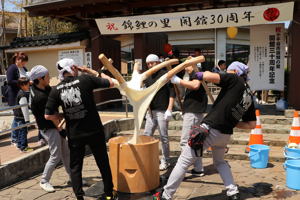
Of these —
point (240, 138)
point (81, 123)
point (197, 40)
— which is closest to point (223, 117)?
point (81, 123)

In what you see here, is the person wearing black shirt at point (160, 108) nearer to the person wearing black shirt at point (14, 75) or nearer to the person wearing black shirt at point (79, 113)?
the person wearing black shirt at point (79, 113)

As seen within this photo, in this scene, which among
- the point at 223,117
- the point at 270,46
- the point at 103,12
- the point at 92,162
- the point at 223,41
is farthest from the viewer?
the point at 223,41

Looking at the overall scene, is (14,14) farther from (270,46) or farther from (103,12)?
(270,46)

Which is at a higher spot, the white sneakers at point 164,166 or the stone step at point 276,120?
the stone step at point 276,120

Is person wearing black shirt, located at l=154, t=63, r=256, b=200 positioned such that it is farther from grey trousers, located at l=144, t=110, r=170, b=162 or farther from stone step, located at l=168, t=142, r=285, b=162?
stone step, located at l=168, t=142, r=285, b=162

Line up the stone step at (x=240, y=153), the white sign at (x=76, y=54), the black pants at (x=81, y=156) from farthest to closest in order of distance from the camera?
1. the white sign at (x=76, y=54)
2. the stone step at (x=240, y=153)
3. the black pants at (x=81, y=156)

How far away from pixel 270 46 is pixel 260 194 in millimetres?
5928

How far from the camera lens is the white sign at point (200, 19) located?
761cm

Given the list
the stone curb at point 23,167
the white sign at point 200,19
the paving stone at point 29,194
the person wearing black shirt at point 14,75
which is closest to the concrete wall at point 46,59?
the white sign at point 200,19

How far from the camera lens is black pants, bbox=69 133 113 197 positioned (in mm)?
3898

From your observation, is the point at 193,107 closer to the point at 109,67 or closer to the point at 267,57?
the point at 109,67

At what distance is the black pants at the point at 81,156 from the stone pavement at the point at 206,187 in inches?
19.8

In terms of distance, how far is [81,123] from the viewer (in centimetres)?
383

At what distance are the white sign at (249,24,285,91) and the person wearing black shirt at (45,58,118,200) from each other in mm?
6528
